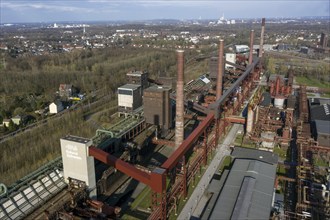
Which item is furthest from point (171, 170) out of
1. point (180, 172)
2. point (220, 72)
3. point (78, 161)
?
point (220, 72)

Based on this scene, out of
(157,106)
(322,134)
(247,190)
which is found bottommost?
(247,190)

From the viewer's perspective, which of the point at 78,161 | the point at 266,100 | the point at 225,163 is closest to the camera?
the point at 78,161

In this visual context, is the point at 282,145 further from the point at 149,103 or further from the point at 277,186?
the point at 149,103

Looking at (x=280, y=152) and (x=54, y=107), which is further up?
(x=54, y=107)

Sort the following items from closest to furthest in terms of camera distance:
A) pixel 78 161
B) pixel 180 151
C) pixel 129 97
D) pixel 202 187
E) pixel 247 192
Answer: pixel 247 192
pixel 78 161
pixel 180 151
pixel 202 187
pixel 129 97

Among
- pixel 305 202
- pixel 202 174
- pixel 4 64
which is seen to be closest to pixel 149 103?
pixel 202 174

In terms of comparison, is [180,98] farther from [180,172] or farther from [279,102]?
[279,102]

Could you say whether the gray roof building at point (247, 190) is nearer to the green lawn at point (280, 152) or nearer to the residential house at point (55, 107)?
the green lawn at point (280, 152)

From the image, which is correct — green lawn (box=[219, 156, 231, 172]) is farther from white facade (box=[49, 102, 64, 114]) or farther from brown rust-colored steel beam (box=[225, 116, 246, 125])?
white facade (box=[49, 102, 64, 114])

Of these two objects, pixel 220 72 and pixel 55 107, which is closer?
pixel 220 72

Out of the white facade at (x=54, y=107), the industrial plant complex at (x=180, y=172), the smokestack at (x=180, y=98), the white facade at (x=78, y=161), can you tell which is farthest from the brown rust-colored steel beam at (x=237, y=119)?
the white facade at (x=54, y=107)
